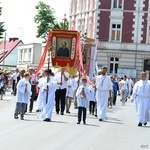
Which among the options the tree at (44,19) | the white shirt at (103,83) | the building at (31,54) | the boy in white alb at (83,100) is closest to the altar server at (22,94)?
the boy in white alb at (83,100)

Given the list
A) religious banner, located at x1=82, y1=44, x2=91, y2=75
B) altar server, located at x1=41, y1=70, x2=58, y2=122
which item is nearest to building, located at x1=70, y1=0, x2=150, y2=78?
religious banner, located at x1=82, y1=44, x2=91, y2=75

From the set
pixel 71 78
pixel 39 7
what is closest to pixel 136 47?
pixel 39 7

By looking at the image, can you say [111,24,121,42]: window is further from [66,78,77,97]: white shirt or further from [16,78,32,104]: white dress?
[16,78,32,104]: white dress

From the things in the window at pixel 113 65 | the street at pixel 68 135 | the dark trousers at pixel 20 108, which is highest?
the window at pixel 113 65

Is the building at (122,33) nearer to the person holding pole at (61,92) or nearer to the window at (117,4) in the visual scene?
the window at (117,4)

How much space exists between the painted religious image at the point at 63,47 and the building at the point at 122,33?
35.2m

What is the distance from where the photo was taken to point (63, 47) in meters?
32.7

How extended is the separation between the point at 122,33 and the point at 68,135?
2045 inches

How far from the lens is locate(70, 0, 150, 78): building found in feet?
224

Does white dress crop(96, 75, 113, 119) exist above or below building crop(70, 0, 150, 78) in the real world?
below

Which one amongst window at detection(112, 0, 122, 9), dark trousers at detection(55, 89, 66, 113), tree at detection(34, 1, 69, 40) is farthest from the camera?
tree at detection(34, 1, 69, 40)

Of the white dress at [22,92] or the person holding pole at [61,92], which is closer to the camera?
the white dress at [22,92]

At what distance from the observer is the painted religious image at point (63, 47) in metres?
32.2

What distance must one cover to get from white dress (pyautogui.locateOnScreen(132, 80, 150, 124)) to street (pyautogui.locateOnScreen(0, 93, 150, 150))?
1.36 ft
